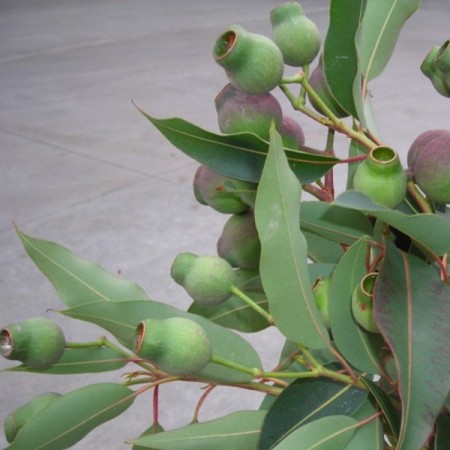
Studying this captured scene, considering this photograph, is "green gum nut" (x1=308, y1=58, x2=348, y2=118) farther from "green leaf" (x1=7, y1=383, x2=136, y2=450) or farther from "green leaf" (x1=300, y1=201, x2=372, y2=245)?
"green leaf" (x1=7, y1=383, x2=136, y2=450)

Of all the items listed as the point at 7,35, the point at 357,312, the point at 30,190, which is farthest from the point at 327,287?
the point at 7,35

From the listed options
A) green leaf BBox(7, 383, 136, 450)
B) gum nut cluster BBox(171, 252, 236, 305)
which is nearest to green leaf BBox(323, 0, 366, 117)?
gum nut cluster BBox(171, 252, 236, 305)

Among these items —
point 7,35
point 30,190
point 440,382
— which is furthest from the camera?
point 7,35

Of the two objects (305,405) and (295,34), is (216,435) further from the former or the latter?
(295,34)

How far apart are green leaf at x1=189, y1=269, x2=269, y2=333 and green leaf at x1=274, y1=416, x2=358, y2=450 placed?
0.39 feet

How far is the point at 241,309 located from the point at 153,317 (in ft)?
0.36

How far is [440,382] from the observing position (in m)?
0.37

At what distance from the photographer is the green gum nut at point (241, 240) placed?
0.49 meters

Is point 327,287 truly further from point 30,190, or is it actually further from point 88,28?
point 88,28

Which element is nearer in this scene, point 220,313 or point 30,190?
point 220,313

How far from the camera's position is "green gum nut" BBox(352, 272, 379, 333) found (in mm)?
405

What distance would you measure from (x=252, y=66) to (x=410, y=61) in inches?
169

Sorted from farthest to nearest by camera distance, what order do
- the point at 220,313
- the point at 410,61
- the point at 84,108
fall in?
the point at 410,61, the point at 84,108, the point at 220,313

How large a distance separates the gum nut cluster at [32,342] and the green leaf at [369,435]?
0.17m
